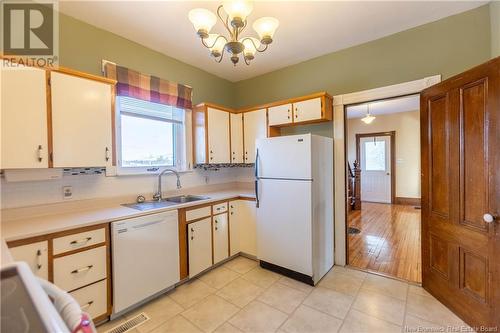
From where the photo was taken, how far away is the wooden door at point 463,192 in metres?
1.62

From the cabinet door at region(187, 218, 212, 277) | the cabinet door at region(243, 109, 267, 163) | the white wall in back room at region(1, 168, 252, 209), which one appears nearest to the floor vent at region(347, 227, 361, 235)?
the cabinet door at region(243, 109, 267, 163)

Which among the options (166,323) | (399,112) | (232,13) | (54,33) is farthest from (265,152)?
(399,112)

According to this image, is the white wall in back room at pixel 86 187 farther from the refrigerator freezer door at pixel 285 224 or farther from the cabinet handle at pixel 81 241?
the refrigerator freezer door at pixel 285 224

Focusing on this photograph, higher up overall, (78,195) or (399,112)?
(399,112)

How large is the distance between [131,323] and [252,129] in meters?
2.58

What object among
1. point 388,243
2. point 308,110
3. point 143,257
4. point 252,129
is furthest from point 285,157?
A: point 388,243

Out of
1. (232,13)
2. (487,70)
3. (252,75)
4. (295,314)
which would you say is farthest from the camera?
(252,75)

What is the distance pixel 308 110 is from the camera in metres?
2.82

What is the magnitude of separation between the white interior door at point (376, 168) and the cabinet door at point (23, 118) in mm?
7381

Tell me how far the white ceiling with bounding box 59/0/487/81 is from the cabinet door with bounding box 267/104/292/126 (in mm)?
696

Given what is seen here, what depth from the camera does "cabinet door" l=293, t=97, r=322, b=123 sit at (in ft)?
9.00

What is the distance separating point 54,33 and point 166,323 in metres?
2.74

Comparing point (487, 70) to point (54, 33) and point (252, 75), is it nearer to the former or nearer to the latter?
point (252, 75)

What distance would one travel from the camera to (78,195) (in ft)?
7.05
